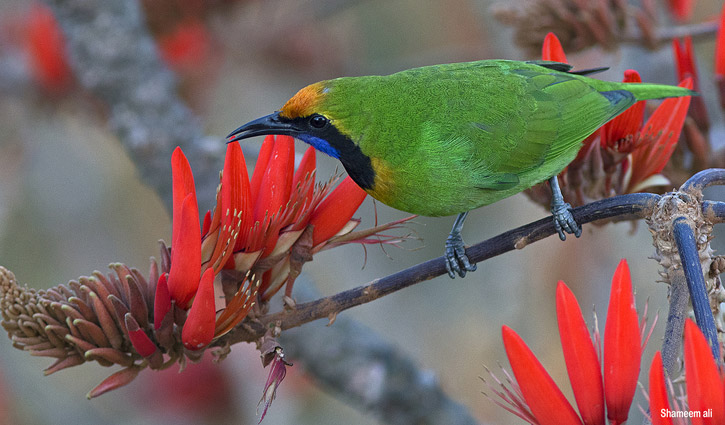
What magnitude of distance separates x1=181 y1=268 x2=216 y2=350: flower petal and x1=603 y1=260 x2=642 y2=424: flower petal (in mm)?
652

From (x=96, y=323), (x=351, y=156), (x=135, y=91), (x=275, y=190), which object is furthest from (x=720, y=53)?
(x=135, y=91)

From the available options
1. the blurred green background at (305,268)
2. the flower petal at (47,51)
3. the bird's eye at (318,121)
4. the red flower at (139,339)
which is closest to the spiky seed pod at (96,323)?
the red flower at (139,339)

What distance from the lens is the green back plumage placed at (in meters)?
1.83

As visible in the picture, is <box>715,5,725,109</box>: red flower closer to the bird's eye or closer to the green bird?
the green bird

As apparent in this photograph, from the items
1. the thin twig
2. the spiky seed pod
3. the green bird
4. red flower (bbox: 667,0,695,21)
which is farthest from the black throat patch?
red flower (bbox: 667,0,695,21)

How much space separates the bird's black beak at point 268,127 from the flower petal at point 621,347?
2.75 ft

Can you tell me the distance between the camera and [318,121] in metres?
1.77

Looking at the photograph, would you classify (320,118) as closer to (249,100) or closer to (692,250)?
(692,250)

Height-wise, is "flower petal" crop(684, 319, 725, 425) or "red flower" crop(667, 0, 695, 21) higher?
"red flower" crop(667, 0, 695, 21)

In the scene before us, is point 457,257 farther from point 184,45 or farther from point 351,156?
point 184,45

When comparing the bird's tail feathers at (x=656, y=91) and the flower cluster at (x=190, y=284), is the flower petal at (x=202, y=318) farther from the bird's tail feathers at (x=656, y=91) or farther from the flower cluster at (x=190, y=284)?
the bird's tail feathers at (x=656, y=91)

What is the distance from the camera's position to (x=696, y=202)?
126 cm

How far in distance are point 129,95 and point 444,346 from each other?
6.69ft

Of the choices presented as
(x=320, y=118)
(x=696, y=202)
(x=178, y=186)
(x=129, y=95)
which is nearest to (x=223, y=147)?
(x=129, y=95)
